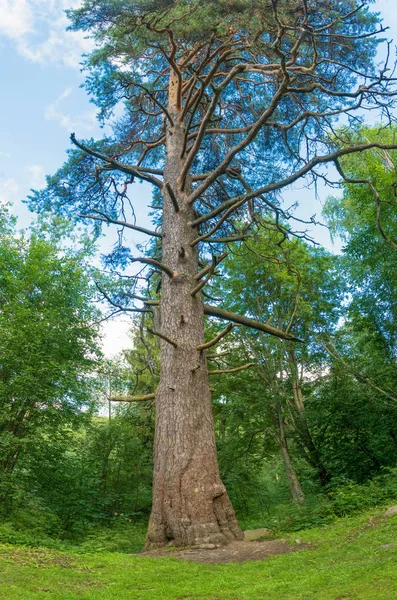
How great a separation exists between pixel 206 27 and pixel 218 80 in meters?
1.84

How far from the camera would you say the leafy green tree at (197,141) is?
5762 mm

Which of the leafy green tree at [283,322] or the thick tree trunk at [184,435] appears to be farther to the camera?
the leafy green tree at [283,322]

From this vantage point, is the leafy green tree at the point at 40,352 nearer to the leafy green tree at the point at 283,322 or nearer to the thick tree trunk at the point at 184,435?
the thick tree trunk at the point at 184,435

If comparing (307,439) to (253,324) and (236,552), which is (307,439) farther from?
(236,552)

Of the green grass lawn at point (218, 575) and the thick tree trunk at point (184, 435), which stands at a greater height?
the thick tree trunk at point (184, 435)

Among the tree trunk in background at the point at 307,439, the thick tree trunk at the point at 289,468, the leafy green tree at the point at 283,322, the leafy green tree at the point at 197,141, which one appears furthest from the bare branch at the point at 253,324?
the tree trunk in background at the point at 307,439

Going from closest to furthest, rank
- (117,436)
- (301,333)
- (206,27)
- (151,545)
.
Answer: (151,545) → (206,27) → (301,333) → (117,436)

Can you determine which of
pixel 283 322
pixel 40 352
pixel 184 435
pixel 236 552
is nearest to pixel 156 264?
pixel 184 435

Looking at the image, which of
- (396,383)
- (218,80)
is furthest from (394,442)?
(218,80)

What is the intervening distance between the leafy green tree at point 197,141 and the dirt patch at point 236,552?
23cm

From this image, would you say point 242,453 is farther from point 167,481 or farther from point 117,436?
point 167,481

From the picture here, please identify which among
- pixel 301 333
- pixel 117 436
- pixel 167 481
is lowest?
pixel 167 481

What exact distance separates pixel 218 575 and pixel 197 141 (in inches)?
210

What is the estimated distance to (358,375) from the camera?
11672mm
